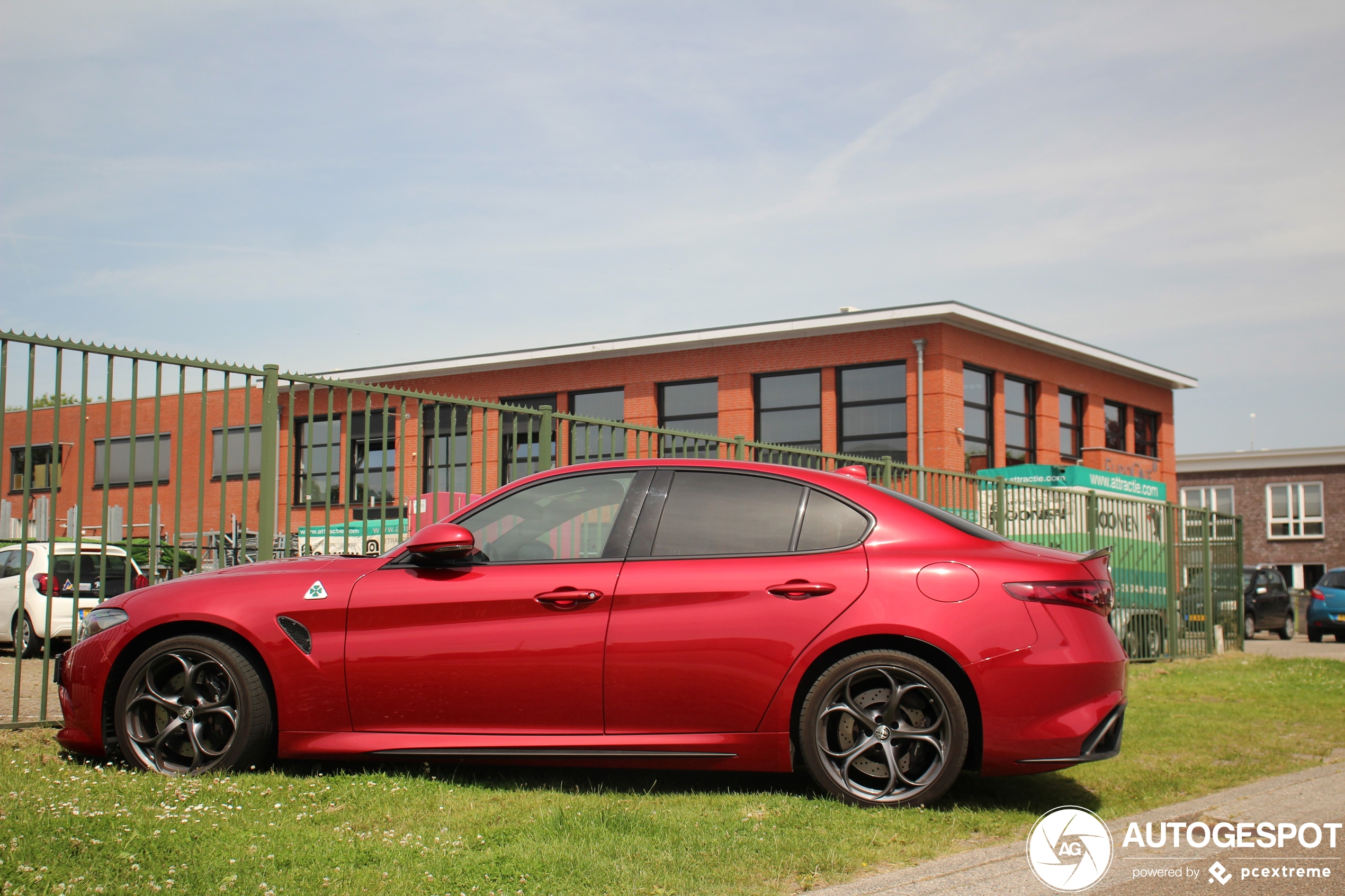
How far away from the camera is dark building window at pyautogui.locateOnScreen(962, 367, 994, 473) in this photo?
2647 cm

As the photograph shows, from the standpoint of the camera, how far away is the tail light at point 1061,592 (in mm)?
4758

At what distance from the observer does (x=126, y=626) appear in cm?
515

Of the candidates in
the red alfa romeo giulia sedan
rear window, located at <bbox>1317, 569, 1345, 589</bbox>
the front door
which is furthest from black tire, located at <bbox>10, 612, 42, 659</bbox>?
rear window, located at <bbox>1317, 569, 1345, 589</bbox>

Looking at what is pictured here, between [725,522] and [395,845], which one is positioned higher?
[725,522]

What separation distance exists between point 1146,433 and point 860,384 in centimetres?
1216

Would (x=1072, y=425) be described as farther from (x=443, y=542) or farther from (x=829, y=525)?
(x=443, y=542)

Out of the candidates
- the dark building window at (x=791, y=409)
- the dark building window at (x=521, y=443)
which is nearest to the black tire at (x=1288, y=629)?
the dark building window at (x=791, y=409)

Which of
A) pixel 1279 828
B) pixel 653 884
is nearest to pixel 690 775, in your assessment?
pixel 653 884

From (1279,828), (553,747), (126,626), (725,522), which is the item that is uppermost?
(725,522)

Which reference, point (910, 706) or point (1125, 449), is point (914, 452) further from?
point (910, 706)

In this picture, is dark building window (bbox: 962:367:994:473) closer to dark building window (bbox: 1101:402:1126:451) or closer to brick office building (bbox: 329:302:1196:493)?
brick office building (bbox: 329:302:1196:493)

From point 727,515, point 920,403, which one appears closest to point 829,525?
point 727,515

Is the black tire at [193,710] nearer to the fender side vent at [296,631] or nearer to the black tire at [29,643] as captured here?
the fender side vent at [296,631]

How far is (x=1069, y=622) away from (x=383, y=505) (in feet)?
13.4
